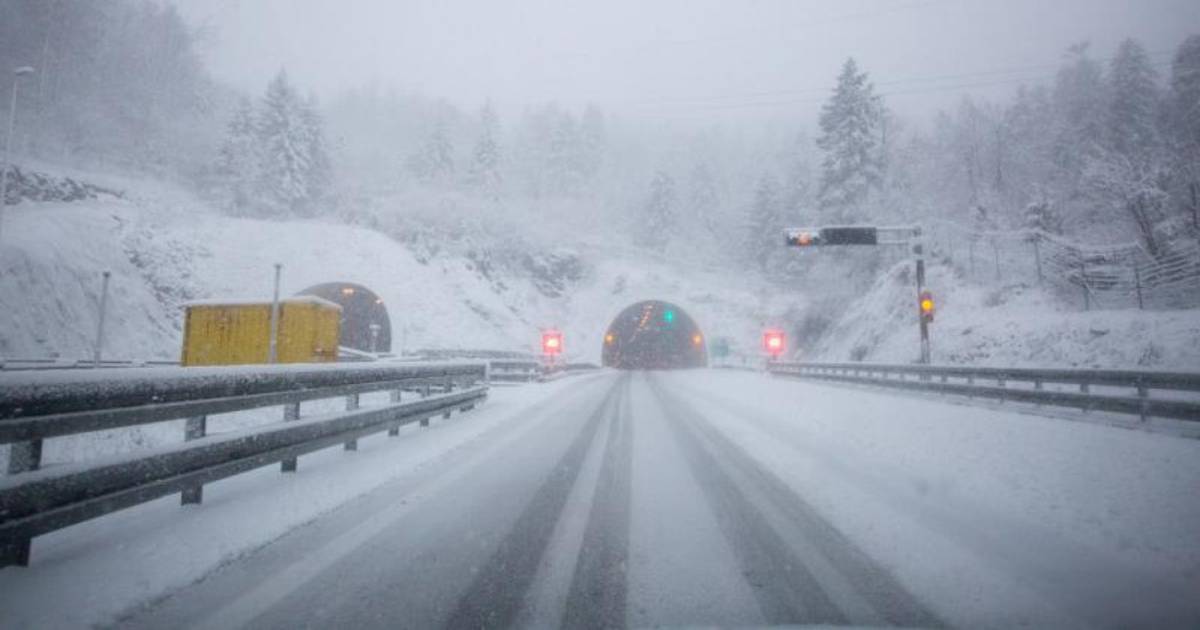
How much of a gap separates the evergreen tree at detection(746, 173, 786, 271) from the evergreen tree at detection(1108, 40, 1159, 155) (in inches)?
1030

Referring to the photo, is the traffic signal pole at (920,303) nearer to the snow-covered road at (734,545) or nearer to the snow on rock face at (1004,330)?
the snow on rock face at (1004,330)

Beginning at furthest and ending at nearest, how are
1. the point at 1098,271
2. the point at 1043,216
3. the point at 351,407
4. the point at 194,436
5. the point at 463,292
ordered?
1. the point at 463,292
2. the point at 1043,216
3. the point at 1098,271
4. the point at 351,407
5. the point at 194,436

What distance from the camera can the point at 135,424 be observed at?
3461 millimetres

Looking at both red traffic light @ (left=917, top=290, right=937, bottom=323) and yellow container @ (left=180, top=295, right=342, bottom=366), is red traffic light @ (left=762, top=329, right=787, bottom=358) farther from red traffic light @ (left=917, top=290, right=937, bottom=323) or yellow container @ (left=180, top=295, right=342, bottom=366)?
yellow container @ (left=180, top=295, right=342, bottom=366)

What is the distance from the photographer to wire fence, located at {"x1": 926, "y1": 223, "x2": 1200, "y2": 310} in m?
19.1

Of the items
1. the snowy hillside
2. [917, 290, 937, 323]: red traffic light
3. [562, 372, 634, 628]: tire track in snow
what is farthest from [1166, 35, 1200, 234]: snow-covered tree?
[562, 372, 634, 628]: tire track in snow

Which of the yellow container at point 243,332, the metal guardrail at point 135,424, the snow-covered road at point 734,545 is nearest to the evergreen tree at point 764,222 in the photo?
the yellow container at point 243,332

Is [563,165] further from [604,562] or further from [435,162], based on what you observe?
[604,562]

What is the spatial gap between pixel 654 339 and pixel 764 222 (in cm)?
1837

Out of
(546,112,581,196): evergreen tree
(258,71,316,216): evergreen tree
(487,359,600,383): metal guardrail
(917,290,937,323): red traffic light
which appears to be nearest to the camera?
(917,290,937,323): red traffic light

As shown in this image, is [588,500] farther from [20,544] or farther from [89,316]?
[89,316]

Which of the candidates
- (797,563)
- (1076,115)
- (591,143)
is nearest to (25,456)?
(797,563)

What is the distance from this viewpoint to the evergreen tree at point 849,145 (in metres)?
36.2

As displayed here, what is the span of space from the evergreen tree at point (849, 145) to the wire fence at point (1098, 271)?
1014 cm
